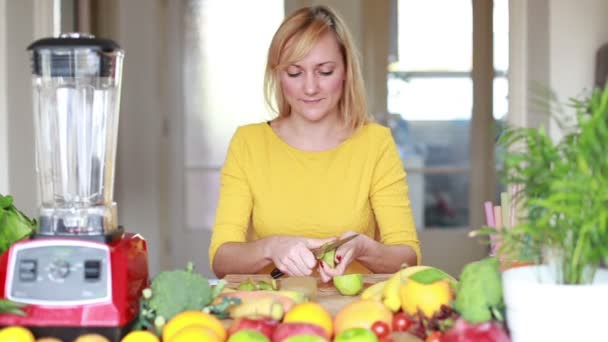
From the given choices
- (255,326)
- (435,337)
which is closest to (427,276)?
(435,337)

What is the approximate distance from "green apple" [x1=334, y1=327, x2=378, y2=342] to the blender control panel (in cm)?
33

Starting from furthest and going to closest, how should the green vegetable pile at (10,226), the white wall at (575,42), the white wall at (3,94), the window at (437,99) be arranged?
the window at (437,99) < the white wall at (575,42) < the white wall at (3,94) < the green vegetable pile at (10,226)

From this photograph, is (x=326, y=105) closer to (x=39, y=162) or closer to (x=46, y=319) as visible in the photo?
(x=39, y=162)

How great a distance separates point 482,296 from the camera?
1100 mm

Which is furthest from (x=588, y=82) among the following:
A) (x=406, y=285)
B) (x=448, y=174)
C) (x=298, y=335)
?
(x=448, y=174)

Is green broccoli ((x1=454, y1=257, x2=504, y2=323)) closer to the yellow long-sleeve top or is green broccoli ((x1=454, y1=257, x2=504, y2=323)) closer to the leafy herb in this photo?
the leafy herb

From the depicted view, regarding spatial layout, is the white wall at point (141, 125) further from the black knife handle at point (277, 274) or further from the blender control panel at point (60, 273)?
the blender control panel at point (60, 273)

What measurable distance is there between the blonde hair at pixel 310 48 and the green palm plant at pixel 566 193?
1041 mm

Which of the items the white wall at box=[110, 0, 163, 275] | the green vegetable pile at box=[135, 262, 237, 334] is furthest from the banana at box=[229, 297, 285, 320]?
the white wall at box=[110, 0, 163, 275]

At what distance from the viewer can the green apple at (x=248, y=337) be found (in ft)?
3.53

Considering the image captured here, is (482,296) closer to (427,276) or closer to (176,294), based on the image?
(427,276)

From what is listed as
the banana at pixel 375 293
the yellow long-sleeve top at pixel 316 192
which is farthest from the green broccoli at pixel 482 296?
the yellow long-sleeve top at pixel 316 192

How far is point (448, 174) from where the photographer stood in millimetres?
5496

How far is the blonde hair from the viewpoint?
2.02 metres
